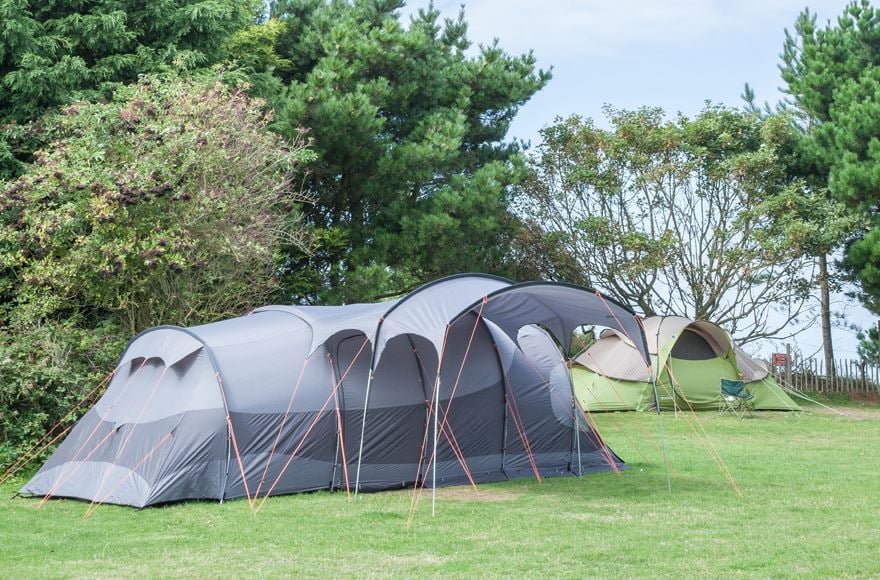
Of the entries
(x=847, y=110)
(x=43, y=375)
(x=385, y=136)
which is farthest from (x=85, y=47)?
(x=847, y=110)

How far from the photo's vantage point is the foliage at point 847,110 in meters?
20.6

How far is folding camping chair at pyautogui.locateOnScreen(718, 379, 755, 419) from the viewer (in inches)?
718

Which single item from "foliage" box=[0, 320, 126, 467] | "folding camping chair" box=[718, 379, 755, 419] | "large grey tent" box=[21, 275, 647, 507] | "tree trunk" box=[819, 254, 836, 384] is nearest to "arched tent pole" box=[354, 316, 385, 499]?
"large grey tent" box=[21, 275, 647, 507]

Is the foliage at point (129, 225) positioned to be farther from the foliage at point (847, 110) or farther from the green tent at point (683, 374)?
the foliage at point (847, 110)

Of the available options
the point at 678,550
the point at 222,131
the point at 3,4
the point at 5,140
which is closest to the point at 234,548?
the point at 678,550

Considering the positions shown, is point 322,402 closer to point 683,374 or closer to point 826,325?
point 683,374

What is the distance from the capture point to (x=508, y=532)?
7746mm

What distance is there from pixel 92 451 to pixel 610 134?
→ 644 inches

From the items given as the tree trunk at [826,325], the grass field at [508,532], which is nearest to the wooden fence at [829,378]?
the tree trunk at [826,325]

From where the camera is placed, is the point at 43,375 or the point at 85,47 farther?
the point at 85,47

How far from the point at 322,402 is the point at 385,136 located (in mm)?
11051

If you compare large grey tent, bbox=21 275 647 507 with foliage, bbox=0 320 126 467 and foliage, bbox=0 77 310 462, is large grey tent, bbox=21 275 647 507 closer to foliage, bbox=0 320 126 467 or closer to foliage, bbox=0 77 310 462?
foliage, bbox=0 320 126 467

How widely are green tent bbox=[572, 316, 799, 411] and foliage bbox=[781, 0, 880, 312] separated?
3.43 m

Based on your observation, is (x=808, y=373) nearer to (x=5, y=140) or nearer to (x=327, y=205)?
(x=327, y=205)
